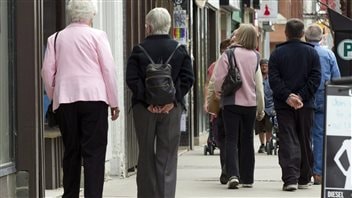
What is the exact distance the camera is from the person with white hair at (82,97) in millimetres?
→ 7387

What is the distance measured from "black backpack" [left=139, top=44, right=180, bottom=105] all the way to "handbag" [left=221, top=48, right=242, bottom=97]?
7.52 ft

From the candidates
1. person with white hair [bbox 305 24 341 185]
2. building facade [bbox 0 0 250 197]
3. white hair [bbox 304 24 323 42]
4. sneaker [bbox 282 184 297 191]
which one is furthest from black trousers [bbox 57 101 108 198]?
white hair [bbox 304 24 323 42]

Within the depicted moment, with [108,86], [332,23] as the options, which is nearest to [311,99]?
[332,23]

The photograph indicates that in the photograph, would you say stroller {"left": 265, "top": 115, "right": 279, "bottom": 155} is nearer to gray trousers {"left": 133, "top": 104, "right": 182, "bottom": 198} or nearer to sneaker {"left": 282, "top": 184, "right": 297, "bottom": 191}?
sneaker {"left": 282, "top": 184, "right": 297, "bottom": 191}

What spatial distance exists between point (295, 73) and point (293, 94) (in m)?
0.26

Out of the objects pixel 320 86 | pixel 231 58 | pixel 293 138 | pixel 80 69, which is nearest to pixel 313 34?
pixel 320 86

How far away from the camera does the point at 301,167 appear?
10109mm

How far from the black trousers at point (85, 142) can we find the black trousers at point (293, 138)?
2913mm

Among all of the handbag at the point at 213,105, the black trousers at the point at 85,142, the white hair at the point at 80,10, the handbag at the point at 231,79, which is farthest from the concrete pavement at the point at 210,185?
the white hair at the point at 80,10

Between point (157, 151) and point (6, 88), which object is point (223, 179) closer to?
point (157, 151)

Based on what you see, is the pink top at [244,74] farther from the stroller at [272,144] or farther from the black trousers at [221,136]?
the stroller at [272,144]

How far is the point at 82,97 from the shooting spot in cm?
734

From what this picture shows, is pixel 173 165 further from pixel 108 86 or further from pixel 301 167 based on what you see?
pixel 301 167

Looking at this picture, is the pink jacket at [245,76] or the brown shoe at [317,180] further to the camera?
the brown shoe at [317,180]
